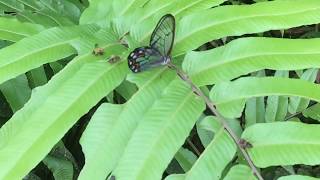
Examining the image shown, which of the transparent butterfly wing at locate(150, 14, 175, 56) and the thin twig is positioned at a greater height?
the transparent butterfly wing at locate(150, 14, 175, 56)

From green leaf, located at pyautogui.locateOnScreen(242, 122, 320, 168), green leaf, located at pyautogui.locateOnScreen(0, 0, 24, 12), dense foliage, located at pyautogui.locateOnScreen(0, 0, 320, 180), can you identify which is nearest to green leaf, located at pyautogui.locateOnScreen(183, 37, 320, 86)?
dense foliage, located at pyautogui.locateOnScreen(0, 0, 320, 180)

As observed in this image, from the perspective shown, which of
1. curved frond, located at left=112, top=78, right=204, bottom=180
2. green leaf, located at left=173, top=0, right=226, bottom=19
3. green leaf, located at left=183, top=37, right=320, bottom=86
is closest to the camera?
curved frond, located at left=112, top=78, right=204, bottom=180

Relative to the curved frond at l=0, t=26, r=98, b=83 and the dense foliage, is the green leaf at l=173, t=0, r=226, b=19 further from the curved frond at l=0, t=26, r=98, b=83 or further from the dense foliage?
the curved frond at l=0, t=26, r=98, b=83

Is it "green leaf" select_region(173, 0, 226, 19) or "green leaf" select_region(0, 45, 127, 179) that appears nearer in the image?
"green leaf" select_region(0, 45, 127, 179)

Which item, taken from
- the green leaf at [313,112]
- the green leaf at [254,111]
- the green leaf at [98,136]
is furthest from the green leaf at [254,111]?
the green leaf at [98,136]

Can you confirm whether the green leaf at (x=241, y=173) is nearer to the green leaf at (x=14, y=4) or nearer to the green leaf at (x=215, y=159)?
the green leaf at (x=215, y=159)

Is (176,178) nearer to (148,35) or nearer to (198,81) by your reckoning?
(198,81)
